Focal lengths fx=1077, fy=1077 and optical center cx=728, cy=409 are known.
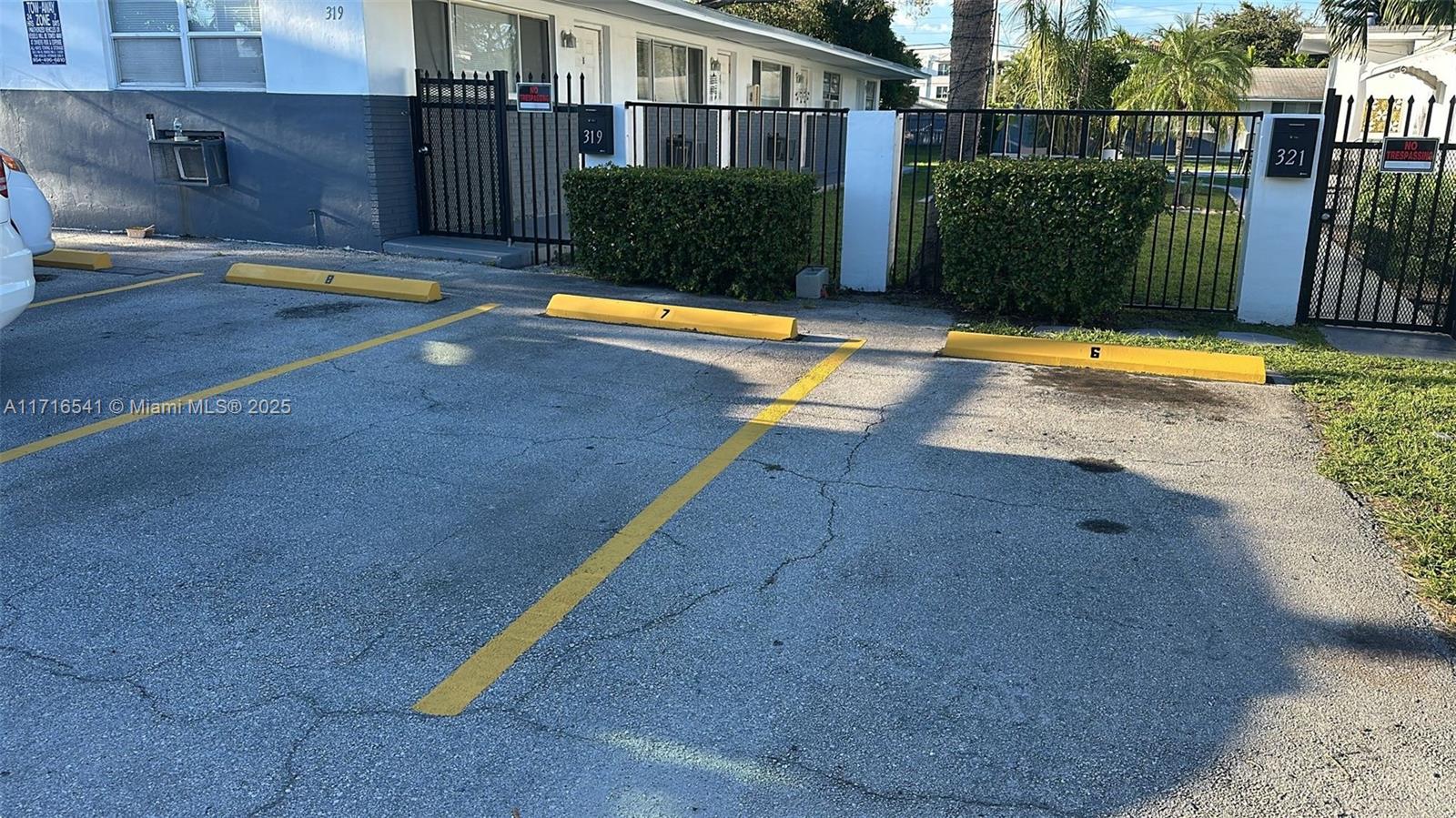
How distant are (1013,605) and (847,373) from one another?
365cm

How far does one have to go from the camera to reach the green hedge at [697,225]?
9836 millimetres

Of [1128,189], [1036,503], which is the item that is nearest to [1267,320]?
[1128,189]

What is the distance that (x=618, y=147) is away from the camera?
36.9ft

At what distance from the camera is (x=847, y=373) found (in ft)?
25.0

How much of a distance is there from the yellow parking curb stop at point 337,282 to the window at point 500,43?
4265 mm

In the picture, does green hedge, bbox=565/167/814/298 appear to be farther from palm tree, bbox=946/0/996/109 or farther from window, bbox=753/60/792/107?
window, bbox=753/60/792/107

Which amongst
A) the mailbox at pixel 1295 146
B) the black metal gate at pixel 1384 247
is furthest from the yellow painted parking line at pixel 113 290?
the black metal gate at pixel 1384 247

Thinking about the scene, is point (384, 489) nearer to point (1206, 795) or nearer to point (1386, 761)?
point (1206, 795)

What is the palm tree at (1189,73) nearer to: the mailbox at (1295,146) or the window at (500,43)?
the window at (500,43)

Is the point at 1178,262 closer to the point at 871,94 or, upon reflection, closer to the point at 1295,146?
the point at 1295,146

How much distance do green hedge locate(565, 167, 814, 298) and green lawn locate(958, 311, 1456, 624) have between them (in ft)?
6.54

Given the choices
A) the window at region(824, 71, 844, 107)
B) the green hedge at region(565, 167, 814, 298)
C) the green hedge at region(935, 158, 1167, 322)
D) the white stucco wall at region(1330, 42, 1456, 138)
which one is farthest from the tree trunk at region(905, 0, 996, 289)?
the window at region(824, 71, 844, 107)

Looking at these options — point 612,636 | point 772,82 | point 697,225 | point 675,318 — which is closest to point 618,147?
point 697,225

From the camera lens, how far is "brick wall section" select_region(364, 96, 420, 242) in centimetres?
1177
